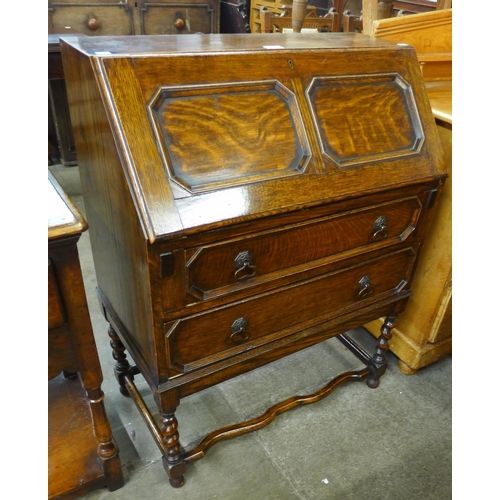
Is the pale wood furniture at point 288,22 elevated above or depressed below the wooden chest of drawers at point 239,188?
above

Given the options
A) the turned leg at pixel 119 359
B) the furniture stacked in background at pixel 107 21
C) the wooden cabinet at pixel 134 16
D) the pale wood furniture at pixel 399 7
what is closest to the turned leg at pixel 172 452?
the turned leg at pixel 119 359

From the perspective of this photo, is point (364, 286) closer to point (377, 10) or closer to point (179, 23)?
point (377, 10)

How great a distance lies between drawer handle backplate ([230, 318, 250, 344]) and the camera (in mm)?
1386

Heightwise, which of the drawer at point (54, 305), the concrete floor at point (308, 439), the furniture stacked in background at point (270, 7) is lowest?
the concrete floor at point (308, 439)

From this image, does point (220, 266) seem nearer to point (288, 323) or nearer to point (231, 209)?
point (231, 209)

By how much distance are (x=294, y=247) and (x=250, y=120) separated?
0.39m

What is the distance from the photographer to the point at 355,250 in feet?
5.02

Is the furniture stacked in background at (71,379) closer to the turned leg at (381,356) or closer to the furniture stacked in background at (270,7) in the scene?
the turned leg at (381,356)

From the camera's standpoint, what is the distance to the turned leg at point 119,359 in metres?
1.78

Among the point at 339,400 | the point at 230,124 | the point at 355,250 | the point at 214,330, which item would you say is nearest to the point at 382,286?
the point at 355,250

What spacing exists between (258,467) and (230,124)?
51.4 inches

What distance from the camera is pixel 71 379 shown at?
1.78 metres

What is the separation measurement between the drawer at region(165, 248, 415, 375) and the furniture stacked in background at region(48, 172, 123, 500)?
0.25 meters

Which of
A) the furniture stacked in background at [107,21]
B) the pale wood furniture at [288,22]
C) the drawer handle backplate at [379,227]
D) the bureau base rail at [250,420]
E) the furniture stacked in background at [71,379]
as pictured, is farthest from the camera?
the furniture stacked in background at [107,21]
